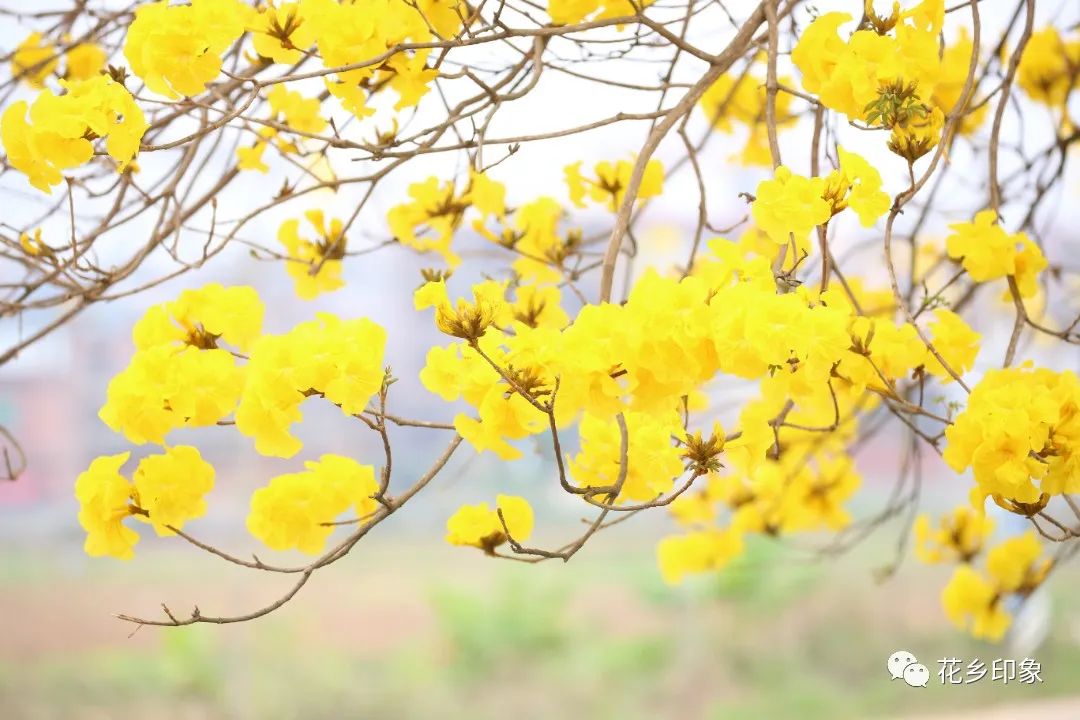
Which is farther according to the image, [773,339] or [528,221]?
[528,221]

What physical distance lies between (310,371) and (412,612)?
2299 millimetres

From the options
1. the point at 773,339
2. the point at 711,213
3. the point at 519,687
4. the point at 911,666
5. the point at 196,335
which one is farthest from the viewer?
the point at 711,213

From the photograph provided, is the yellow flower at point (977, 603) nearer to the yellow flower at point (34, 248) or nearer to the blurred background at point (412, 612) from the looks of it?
the yellow flower at point (34, 248)

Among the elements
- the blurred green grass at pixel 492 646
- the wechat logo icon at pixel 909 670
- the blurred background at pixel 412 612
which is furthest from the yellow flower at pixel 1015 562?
the blurred green grass at pixel 492 646

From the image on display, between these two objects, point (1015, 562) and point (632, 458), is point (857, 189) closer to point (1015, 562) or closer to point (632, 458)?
point (632, 458)

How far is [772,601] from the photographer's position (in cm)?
254

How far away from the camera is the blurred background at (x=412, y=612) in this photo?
7.72 feet

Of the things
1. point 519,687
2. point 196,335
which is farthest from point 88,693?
point 196,335

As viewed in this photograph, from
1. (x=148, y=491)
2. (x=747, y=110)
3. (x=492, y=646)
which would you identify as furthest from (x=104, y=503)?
(x=492, y=646)

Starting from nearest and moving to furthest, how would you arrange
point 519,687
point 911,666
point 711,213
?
point 911,666, point 519,687, point 711,213

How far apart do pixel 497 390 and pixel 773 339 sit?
117 mm

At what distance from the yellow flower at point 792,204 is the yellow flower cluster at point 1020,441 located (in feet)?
0.39

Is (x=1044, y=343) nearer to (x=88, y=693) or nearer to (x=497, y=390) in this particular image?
(x=88, y=693)

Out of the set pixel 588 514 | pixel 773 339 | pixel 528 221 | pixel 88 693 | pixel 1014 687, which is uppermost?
pixel 588 514
